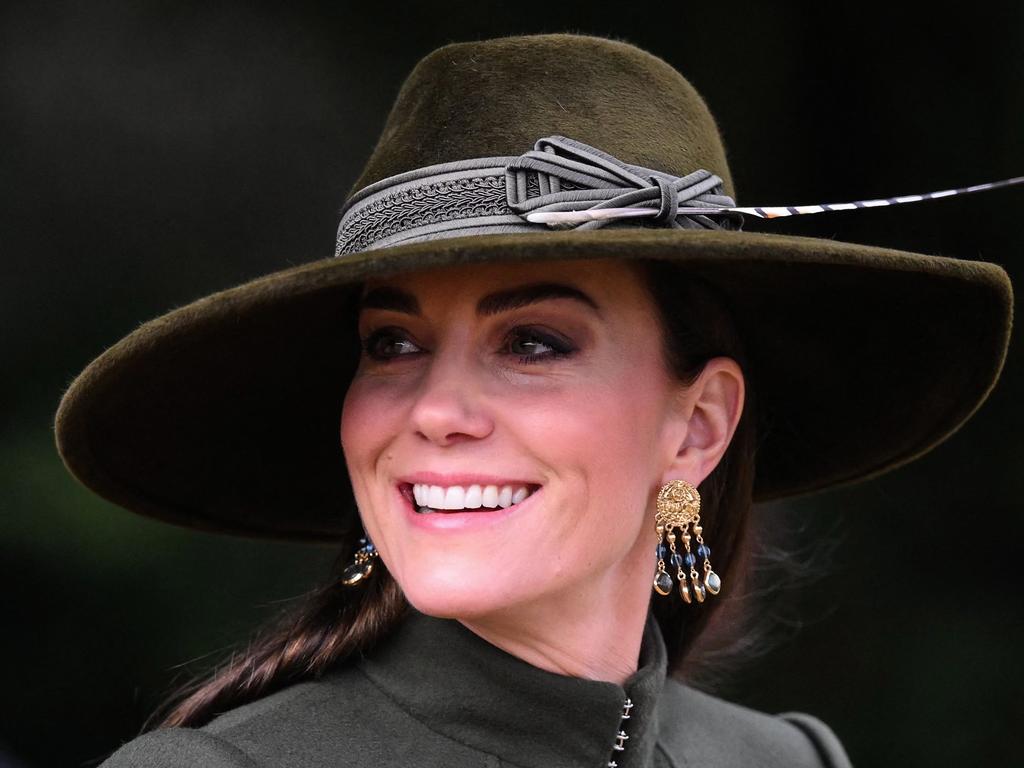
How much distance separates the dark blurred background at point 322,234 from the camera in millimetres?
4133

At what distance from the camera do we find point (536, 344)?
2.36 meters

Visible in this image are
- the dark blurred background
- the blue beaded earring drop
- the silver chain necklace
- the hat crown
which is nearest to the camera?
the hat crown

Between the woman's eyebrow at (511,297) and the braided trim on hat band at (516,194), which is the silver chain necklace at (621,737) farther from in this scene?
the braided trim on hat band at (516,194)

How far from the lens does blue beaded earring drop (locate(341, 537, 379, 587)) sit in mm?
2619

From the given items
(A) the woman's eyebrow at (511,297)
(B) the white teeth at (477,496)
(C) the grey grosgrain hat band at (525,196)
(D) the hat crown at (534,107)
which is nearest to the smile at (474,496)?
(B) the white teeth at (477,496)

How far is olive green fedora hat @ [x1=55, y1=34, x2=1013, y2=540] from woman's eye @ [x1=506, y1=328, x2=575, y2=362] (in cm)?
19

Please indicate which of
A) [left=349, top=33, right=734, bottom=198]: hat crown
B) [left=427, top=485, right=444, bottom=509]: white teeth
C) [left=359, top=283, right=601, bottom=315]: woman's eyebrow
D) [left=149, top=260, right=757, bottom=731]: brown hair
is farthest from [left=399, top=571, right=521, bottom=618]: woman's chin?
[left=349, top=33, right=734, bottom=198]: hat crown

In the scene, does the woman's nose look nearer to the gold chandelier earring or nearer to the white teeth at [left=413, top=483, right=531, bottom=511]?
the white teeth at [left=413, top=483, right=531, bottom=511]

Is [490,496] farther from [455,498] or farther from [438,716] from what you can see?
[438,716]

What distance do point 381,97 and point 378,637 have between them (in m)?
2.26

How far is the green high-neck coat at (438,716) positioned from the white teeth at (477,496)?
25 cm

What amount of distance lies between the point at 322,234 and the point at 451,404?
220 centimetres

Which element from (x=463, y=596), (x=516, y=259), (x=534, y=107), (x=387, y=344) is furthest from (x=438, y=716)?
(x=534, y=107)

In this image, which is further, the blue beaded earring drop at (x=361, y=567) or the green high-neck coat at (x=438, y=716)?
the blue beaded earring drop at (x=361, y=567)
